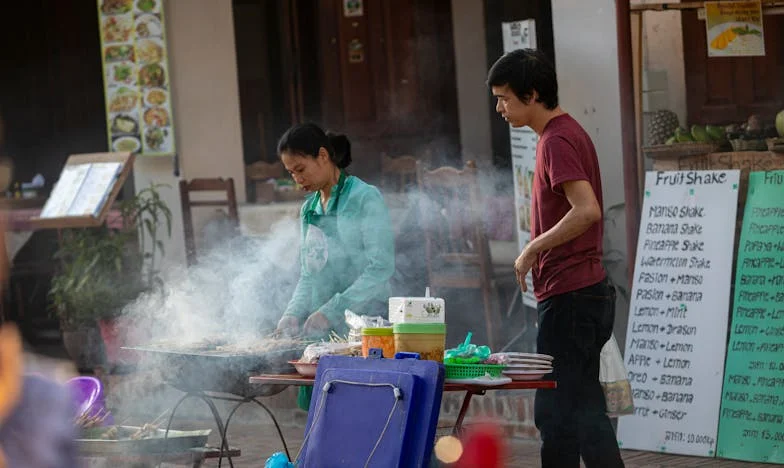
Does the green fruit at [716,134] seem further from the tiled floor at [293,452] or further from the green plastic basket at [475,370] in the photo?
the green plastic basket at [475,370]

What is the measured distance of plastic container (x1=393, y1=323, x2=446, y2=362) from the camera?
16.4ft

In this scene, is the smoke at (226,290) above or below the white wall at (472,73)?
below

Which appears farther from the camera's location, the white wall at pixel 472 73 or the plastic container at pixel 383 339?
the white wall at pixel 472 73

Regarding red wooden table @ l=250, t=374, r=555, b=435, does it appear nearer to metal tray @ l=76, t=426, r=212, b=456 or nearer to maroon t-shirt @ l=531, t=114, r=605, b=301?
maroon t-shirt @ l=531, t=114, r=605, b=301

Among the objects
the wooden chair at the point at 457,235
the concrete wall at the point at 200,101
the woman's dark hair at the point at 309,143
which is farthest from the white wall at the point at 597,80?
the concrete wall at the point at 200,101

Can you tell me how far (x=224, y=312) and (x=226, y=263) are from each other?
2931mm

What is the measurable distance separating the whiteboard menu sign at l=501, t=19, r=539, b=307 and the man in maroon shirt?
10.9 feet

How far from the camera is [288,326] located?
6.39 m

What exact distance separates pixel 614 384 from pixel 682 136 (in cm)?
252

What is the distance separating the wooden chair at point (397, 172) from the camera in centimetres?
1118

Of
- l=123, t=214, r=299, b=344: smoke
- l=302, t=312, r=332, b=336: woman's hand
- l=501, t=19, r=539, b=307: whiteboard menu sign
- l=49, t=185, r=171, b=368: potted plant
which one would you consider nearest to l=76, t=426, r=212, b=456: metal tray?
l=123, t=214, r=299, b=344: smoke

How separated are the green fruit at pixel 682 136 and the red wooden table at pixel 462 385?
9.94ft

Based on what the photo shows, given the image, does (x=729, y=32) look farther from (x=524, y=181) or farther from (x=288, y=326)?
(x=288, y=326)

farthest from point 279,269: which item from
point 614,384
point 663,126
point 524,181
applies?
point 614,384
